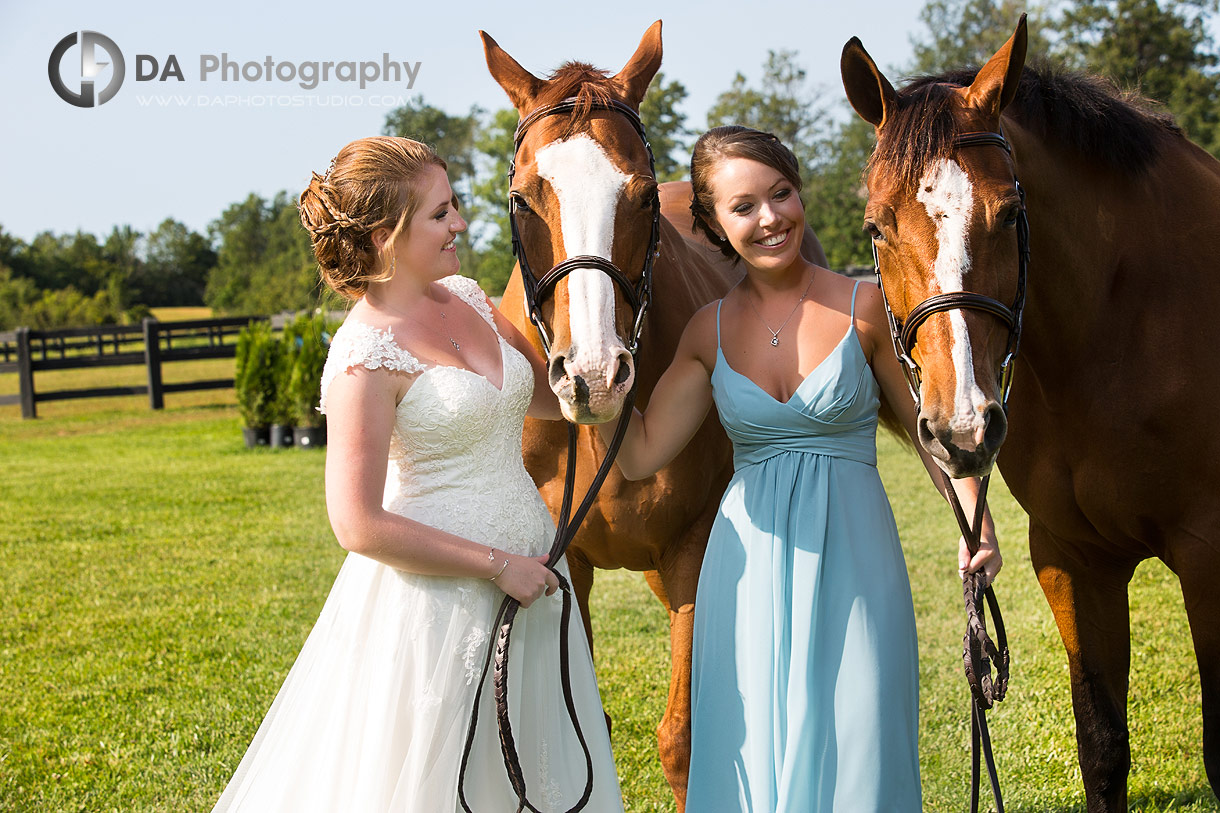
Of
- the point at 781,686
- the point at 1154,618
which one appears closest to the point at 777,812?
the point at 781,686

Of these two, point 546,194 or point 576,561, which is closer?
point 546,194

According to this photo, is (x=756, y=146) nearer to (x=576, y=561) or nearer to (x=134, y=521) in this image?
(x=576, y=561)

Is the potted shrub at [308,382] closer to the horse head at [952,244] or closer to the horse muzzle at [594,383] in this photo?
the horse muzzle at [594,383]

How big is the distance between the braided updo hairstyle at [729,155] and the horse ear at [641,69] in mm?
245

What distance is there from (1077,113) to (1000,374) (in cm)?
96

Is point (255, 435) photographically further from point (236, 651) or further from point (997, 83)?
point (997, 83)

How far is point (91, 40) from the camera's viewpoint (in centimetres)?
850

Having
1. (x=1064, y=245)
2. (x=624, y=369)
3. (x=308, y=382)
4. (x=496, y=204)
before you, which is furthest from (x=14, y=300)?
(x=1064, y=245)

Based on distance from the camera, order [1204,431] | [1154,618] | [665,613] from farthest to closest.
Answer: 1. [665,613]
2. [1154,618]
3. [1204,431]

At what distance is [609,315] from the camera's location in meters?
2.13

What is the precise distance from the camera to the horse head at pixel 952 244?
193cm

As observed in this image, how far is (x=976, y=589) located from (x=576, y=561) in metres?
1.33

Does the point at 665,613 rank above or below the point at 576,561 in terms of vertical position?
below

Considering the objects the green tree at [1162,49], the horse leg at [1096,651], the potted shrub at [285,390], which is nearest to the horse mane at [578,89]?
the horse leg at [1096,651]
